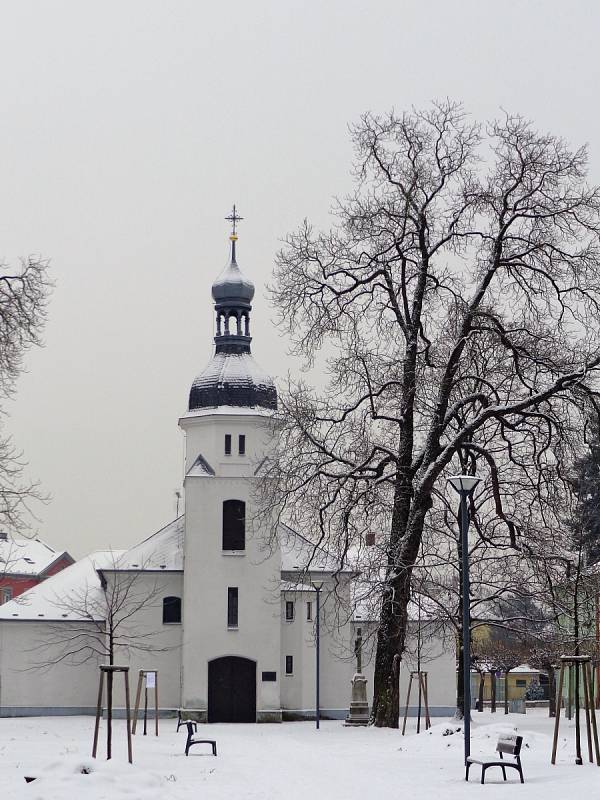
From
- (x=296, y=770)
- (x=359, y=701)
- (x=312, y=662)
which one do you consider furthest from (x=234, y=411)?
(x=296, y=770)

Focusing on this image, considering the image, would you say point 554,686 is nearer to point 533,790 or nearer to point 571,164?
Result: point 571,164

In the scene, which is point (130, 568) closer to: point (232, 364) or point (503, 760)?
point (232, 364)

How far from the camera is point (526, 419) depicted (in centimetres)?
3184

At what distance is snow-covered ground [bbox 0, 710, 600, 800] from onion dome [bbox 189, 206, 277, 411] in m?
20.3

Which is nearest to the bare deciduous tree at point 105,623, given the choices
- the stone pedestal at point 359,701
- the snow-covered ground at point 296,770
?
the stone pedestal at point 359,701

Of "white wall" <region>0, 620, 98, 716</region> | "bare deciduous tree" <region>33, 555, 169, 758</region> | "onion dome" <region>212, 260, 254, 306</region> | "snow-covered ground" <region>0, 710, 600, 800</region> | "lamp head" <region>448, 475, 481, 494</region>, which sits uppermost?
"onion dome" <region>212, 260, 254, 306</region>

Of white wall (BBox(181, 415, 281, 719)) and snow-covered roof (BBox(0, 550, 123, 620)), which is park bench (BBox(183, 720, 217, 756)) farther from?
snow-covered roof (BBox(0, 550, 123, 620))

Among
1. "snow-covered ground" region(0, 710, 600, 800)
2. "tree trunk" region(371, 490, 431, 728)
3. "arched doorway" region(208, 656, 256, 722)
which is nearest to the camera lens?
"snow-covered ground" region(0, 710, 600, 800)

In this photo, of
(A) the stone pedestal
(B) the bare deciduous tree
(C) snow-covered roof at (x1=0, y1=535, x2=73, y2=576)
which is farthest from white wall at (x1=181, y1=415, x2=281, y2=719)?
(C) snow-covered roof at (x1=0, y1=535, x2=73, y2=576)

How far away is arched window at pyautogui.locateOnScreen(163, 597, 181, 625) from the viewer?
52.1 metres

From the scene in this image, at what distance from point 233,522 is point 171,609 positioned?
15.3ft

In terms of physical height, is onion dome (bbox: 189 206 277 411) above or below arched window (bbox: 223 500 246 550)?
above

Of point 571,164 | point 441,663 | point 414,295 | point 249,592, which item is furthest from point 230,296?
point 571,164

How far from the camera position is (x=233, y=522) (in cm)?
5053
